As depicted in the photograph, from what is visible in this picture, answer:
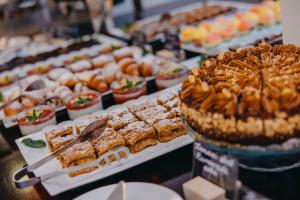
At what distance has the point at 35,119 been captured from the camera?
2770 mm

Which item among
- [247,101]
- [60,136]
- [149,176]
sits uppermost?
[247,101]

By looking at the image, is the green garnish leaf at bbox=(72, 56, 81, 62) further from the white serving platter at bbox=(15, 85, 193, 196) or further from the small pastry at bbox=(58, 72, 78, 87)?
the white serving platter at bbox=(15, 85, 193, 196)

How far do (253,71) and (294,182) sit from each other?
493 mm

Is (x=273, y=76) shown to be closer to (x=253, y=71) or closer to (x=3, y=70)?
(x=253, y=71)

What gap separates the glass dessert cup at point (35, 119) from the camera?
277 centimetres

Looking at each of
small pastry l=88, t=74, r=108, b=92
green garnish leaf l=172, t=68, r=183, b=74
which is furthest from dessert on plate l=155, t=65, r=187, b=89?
small pastry l=88, t=74, r=108, b=92

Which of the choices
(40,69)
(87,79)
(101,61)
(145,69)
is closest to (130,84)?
(145,69)

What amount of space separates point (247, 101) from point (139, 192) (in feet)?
1.87

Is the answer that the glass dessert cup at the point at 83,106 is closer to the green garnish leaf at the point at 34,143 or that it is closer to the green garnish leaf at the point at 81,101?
the green garnish leaf at the point at 81,101

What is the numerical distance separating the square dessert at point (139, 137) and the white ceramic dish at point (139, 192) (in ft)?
1.17

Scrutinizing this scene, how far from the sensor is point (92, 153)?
2.12m

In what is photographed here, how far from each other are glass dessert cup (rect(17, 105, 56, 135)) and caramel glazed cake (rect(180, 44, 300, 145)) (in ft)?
3.98

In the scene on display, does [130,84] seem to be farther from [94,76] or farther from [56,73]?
[56,73]

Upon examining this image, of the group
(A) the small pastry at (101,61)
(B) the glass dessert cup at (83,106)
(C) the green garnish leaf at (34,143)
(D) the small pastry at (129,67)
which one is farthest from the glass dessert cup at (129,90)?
(A) the small pastry at (101,61)
